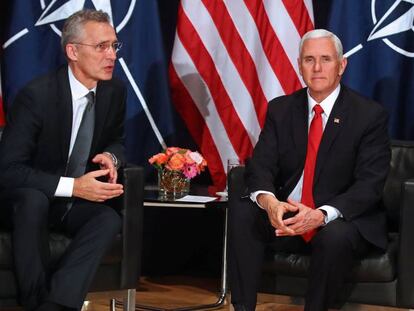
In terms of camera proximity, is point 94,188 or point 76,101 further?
point 76,101

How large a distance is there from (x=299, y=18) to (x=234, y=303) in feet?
5.80

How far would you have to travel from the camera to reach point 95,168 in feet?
15.5

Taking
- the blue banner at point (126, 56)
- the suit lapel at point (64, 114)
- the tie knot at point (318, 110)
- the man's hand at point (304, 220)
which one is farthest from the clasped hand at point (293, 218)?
the blue banner at point (126, 56)

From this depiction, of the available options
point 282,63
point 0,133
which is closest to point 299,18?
point 282,63

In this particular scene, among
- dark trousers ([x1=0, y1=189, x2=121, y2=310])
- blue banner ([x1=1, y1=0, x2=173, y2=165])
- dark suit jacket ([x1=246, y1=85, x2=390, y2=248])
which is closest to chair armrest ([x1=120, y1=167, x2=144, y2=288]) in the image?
dark trousers ([x1=0, y1=189, x2=121, y2=310])

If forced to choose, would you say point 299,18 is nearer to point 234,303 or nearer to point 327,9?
point 327,9

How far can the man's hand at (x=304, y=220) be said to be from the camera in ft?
13.8

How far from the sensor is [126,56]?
5.83 metres

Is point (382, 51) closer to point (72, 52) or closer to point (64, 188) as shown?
point (72, 52)

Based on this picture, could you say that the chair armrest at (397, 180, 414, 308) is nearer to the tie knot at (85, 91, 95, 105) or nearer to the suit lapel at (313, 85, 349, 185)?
the suit lapel at (313, 85, 349, 185)

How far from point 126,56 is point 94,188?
158cm

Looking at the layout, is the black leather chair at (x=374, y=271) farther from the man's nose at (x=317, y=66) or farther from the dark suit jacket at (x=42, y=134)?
the dark suit jacket at (x=42, y=134)

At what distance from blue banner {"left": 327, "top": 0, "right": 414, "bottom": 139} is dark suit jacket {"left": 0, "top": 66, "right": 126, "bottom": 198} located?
1.42 meters

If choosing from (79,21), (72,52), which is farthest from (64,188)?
(79,21)
